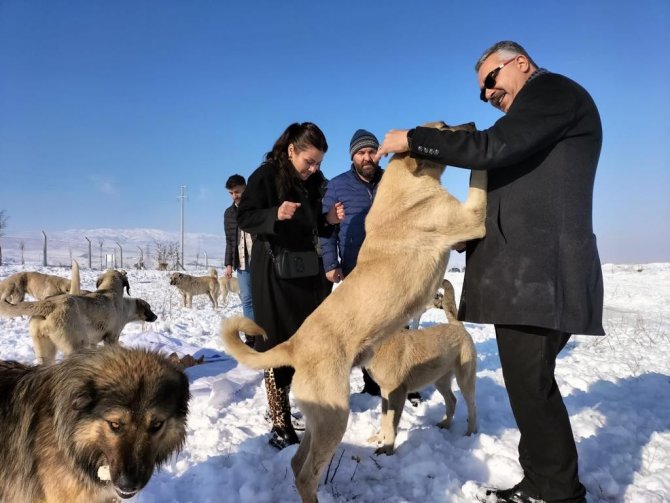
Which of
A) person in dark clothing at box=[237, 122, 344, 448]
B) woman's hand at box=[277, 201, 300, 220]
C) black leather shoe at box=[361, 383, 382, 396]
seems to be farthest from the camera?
black leather shoe at box=[361, 383, 382, 396]

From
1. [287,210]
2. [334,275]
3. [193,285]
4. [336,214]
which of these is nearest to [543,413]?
[287,210]

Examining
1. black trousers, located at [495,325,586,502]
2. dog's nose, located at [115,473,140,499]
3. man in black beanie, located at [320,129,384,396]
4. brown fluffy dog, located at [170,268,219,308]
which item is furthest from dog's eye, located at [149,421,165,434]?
brown fluffy dog, located at [170,268,219,308]

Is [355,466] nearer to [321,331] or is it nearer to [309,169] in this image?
[321,331]

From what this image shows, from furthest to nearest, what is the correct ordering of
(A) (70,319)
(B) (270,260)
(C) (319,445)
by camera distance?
(A) (70,319) < (B) (270,260) < (C) (319,445)

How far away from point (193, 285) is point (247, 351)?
15.1 m

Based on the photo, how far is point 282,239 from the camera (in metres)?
3.42

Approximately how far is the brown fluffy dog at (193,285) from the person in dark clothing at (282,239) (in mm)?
13419

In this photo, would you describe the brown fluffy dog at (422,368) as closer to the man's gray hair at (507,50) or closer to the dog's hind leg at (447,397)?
the dog's hind leg at (447,397)

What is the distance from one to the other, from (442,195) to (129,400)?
2.19m

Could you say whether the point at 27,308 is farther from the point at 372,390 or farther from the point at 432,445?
the point at 432,445

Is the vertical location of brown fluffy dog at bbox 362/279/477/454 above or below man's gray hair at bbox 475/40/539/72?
below

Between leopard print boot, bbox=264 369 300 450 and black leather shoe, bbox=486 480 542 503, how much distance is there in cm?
161

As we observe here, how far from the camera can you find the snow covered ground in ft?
8.96

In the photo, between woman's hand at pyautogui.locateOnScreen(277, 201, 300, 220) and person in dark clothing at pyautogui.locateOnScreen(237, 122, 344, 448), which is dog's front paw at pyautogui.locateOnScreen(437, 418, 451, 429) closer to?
person in dark clothing at pyautogui.locateOnScreen(237, 122, 344, 448)
